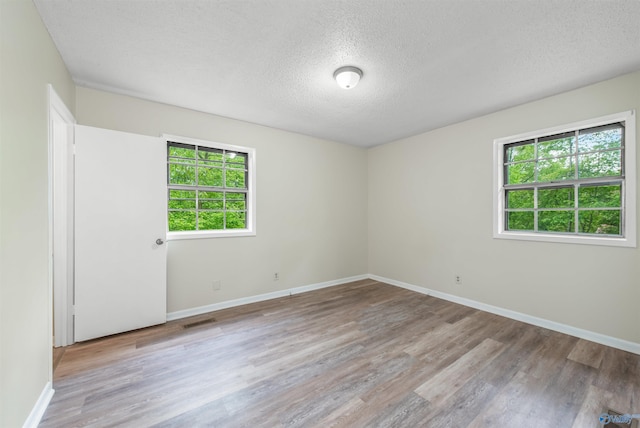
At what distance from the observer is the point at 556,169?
296 cm

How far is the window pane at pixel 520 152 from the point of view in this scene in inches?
124

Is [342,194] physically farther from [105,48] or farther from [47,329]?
[47,329]

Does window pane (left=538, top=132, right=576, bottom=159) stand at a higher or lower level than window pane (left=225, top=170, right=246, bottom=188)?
higher

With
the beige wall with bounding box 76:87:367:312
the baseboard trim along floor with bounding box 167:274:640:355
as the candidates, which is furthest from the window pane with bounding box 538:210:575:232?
the beige wall with bounding box 76:87:367:312

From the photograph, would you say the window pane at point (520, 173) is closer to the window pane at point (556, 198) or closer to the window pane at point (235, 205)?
the window pane at point (556, 198)

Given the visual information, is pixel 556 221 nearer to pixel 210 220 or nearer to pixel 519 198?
pixel 519 198

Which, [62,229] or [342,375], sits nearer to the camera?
[342,375]

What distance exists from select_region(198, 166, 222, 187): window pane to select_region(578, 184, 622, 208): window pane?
4.34m

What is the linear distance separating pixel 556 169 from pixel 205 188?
4.29 metres

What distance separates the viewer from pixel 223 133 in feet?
11.5

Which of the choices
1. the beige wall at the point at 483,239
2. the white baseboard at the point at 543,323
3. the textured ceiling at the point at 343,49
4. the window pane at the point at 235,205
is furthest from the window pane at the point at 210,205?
the white baseboard at the point at 543,323

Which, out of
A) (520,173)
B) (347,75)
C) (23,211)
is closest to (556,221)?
(520,173)

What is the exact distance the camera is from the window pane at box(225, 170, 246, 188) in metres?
3.67

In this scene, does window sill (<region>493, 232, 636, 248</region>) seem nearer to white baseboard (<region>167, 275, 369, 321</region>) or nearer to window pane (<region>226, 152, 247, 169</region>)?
white baseboard (<region>167, 275, 369, 321</region>)
